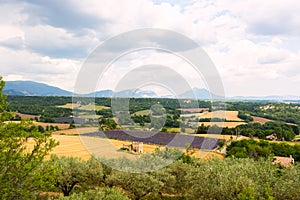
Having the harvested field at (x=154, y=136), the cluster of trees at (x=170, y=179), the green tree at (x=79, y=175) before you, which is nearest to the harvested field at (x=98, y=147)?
the harvested field at (x=154, y=136)

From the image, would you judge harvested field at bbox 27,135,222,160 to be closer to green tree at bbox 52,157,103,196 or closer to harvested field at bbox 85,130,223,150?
harvested field at bbox 85,130,223,150

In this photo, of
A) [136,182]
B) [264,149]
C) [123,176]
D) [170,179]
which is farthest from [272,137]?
[123,176]

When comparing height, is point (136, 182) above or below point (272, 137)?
above

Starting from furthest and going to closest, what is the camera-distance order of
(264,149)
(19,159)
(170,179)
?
1. (264,149)
2. (170,179)
3. (19,159)

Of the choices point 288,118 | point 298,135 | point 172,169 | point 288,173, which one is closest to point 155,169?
point 172,169

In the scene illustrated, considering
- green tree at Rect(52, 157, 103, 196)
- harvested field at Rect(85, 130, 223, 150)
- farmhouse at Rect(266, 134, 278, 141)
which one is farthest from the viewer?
farmhouse at Rect(266, 134, 278, 141)

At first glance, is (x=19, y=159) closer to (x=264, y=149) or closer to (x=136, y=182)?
(x=136, y=182)

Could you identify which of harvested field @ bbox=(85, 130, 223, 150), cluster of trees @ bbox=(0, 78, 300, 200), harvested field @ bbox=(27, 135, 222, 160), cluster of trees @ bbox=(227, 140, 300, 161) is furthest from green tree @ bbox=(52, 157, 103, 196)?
cluster of trees @ bbox=(227, 140, 300, 161)

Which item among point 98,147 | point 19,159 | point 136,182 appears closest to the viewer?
point 19,159

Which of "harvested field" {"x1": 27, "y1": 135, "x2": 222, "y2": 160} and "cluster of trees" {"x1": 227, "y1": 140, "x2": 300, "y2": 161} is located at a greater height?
"harvested field" {"x1": 27, "y1": 135, "x2": 222, "y2": 160}

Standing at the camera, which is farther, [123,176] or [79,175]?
[79,175]

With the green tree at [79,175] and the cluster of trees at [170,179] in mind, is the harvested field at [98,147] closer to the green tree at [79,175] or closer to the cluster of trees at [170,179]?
the cluster of trees at [170,179]

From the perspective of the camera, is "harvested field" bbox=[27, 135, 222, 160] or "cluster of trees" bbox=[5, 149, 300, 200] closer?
"cluster of trees" bbox=[5, 149, 300, 200]
